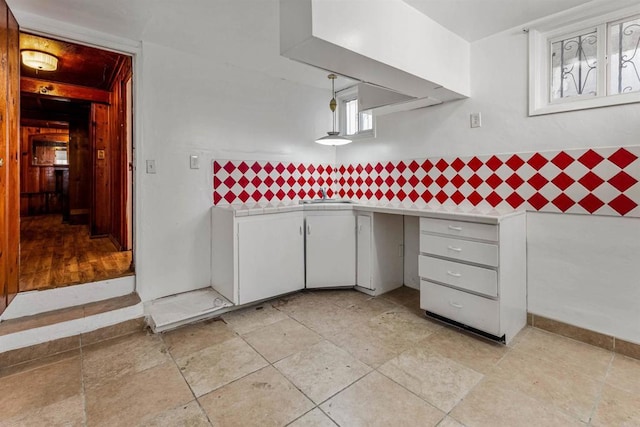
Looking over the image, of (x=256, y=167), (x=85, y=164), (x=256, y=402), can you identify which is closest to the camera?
(x=256, y=402)

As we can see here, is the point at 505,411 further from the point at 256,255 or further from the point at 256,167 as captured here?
the point at 256,167

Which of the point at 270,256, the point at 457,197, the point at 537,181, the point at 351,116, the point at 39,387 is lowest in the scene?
the point at 39,387

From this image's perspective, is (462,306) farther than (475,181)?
No

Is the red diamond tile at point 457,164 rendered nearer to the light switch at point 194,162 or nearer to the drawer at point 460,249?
the drawer at point 460,249

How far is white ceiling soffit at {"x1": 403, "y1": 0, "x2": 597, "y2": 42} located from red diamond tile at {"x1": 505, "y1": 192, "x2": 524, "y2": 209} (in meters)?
1.20

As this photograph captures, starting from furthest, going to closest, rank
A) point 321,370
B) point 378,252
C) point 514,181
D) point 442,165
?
point 378,252 → point 442,165 → point 514,181 → point 321,370

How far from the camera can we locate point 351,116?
3.71m

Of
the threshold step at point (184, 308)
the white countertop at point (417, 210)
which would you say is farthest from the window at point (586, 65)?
the threshold step at point (184, 308)

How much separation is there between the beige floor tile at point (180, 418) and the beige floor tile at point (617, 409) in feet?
5.63

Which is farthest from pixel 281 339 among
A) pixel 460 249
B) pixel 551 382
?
pixel 551 382

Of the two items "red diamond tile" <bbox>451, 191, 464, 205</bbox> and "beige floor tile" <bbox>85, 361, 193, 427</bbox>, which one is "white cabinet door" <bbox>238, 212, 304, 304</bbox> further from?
"red diamond tile" <bbox>451, 191, 464, 205</bbox>

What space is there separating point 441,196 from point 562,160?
89 centimetres

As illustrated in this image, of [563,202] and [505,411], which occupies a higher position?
[563,202]

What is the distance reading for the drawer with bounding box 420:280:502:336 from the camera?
1962 mm
